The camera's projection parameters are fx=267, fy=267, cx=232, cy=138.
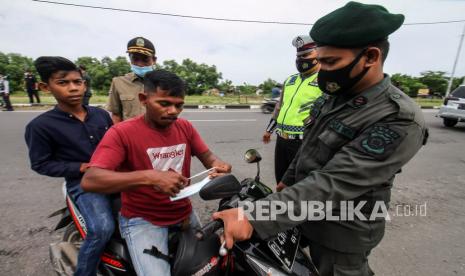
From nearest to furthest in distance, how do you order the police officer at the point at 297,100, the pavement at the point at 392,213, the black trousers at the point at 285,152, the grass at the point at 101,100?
the pavement at the point at 392,213
the police officer at the point at 297,100
the black trousers at the point at 285,152
the grass at the point at 101,100

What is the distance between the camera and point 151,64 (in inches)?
113

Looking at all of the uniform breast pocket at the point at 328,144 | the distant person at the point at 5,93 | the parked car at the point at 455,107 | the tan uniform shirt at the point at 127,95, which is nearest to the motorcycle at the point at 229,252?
the uniform breast pocket at the point at 328,144

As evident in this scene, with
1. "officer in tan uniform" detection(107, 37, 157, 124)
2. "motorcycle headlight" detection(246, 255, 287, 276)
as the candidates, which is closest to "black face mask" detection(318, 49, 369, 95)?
"motorcycle headlight" detection(246, 255, 287, 276)

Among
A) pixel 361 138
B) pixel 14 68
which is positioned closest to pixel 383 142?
pixel 361 138

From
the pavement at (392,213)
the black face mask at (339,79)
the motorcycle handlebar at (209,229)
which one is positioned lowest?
the pavement at (392,213)

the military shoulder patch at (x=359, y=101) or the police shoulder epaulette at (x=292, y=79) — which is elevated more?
the police shoulder epaulette at (x=292, y=79)

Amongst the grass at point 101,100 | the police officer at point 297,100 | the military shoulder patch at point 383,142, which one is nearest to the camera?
the military shoulder patch at point 383,142

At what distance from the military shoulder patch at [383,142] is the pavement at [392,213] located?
1758mm

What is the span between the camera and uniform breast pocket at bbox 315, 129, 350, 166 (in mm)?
1140

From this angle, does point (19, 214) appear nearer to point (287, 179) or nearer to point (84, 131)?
point (84, 131)

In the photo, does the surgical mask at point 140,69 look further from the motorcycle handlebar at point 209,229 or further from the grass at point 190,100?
the grass at point 190,100

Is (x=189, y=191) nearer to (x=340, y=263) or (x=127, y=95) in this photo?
(x=340, y=263)

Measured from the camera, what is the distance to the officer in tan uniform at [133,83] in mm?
2762

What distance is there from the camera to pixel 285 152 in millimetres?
2693
